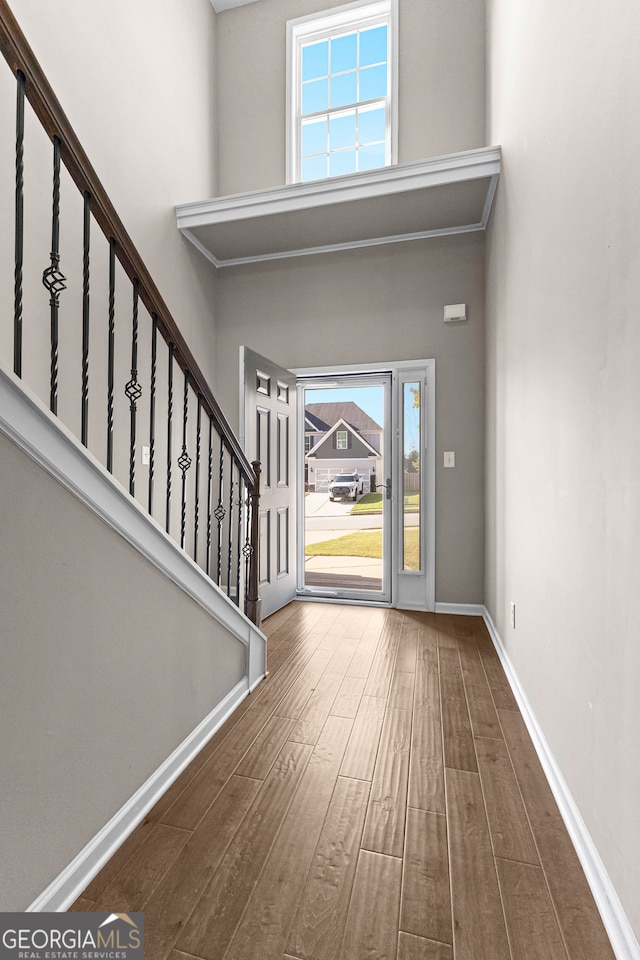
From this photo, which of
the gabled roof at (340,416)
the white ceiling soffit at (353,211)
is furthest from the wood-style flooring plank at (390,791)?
the gabled roof at (340,416)

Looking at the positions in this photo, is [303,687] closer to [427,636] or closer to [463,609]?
[427,636]

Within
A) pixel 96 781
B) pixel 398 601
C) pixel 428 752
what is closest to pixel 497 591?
pixel 398 601

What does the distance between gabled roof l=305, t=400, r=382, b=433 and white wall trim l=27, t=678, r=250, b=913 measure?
19.4ft

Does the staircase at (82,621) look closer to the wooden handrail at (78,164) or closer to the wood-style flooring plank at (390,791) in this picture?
the wooden handrail at (78,164)

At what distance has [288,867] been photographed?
1.32m

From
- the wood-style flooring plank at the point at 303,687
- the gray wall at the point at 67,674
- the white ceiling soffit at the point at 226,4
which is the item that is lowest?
the wood-style flooring plank at the point at 303,687

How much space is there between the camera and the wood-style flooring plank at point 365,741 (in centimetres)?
175

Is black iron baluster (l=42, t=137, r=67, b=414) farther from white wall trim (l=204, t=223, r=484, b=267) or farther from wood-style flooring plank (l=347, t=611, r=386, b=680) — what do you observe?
white wall trim (l=204, t=223, r=484, b=267)

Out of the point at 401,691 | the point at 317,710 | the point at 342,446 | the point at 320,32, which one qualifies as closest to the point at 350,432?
the point at 342,446

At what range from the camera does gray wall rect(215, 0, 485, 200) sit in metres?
3.45

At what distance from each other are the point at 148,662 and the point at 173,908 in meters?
0.62

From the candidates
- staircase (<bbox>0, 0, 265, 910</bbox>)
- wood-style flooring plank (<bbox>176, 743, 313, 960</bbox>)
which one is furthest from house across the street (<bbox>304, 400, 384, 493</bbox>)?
wood-style flooring plank (<bbox>176, 743, 313, 960</bbox>)

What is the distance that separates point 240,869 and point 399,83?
4750mm

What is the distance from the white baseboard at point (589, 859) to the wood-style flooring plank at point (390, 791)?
1.62 feet
